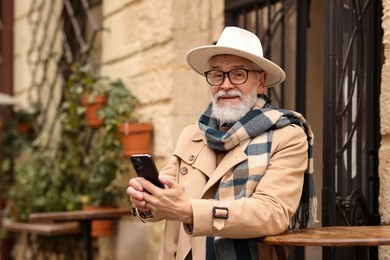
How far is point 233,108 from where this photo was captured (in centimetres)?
287

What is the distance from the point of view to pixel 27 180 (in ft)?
21.1

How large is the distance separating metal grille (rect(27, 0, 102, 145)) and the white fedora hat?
3.22m

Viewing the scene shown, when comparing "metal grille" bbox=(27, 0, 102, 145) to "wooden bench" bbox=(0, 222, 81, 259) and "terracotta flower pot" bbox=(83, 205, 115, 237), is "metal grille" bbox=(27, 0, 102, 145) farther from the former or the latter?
"terracotta flower pot" bbox=(83, 205, 115, 237)

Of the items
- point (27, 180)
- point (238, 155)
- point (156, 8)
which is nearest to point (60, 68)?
point (27, 180)

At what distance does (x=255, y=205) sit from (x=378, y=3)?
58.7 inches

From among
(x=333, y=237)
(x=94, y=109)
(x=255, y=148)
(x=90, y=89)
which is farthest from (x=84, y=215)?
(x=333, y=237)

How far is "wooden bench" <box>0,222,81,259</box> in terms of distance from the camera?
5.84m

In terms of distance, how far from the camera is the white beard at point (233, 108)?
2863 mm

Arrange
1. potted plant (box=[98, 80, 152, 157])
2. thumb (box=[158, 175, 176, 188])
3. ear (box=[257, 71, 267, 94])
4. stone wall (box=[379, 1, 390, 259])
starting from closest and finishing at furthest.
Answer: thumb (box=[158, 175, 176, 188]) < ear (box=[257, 71, 267, 94]) < stone wall (box=[379, 1, 390, 259]) < potted plant (box=[98, 80, 152, 157])

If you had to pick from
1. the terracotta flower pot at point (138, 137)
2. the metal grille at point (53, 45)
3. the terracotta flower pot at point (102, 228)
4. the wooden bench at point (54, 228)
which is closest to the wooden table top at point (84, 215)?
the terracotta flower pot at point (102, 228)

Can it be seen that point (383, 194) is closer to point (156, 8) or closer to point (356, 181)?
point (356, 181)

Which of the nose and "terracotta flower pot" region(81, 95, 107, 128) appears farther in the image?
"terracotta flower pot" region(81, 95, 107, 128)

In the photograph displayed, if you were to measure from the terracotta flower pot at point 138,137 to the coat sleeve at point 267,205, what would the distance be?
7.75ft

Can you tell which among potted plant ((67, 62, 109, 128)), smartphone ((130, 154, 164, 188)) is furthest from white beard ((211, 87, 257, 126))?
potted plant ((67, 62, 109, 128))
